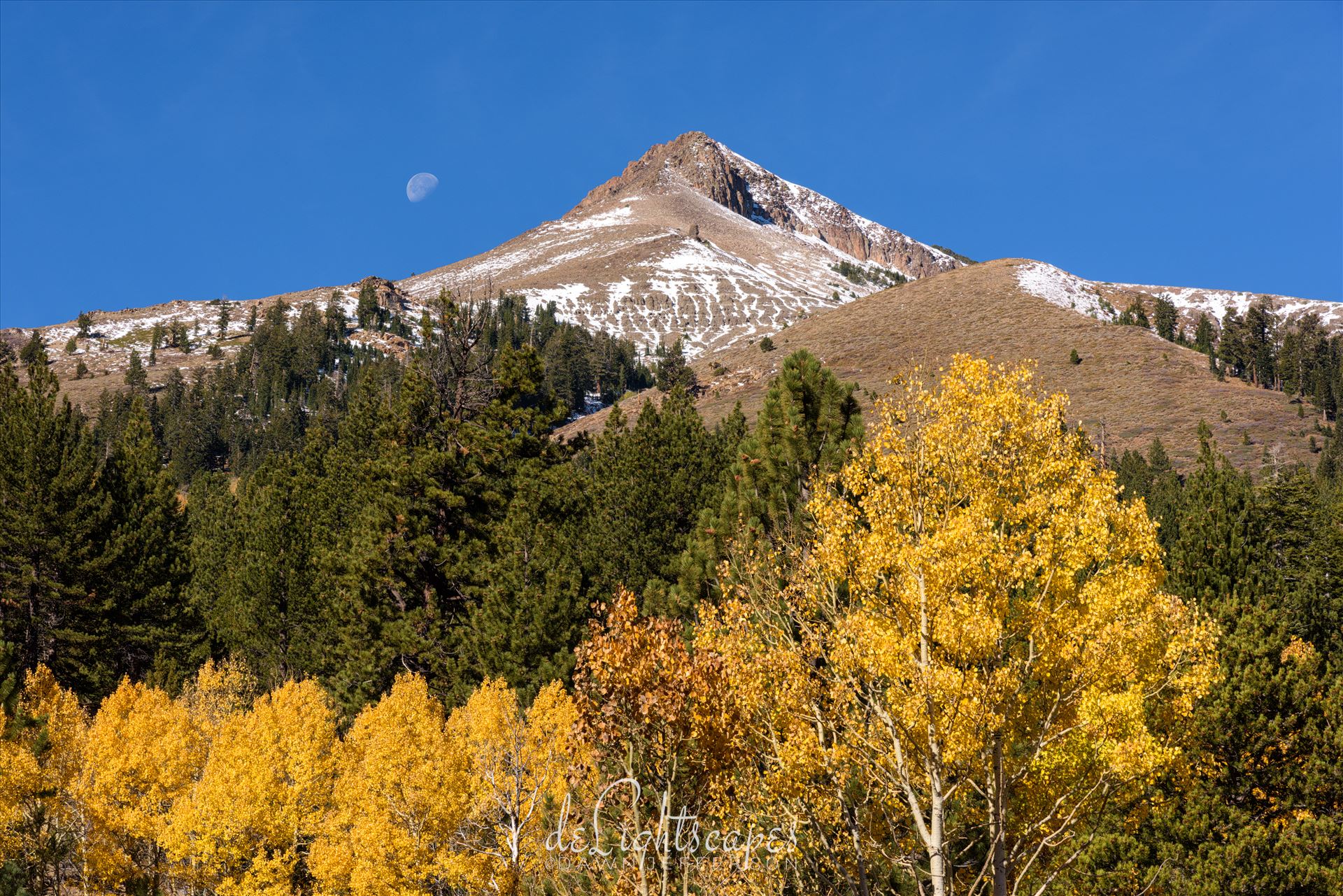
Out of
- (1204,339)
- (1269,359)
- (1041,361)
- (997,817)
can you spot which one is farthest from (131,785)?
(1204,339)

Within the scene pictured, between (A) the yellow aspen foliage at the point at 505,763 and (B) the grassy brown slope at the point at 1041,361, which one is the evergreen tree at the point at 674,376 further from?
(A) the yellow aspen foliage at the point at 505,763

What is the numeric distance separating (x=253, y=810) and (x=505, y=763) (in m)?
7.24

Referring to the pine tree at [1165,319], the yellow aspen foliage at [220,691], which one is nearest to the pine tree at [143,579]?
the yellow aspen foliage at [220,691]

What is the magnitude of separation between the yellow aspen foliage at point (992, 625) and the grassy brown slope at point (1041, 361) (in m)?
59.5

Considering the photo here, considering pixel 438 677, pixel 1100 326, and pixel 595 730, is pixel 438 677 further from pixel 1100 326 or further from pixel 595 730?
pixel 1100 326

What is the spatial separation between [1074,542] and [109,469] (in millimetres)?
44645

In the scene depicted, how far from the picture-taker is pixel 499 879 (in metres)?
21.1

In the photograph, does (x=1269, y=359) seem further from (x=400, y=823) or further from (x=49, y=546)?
(x=49, y=546)

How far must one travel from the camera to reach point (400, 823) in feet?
78.5

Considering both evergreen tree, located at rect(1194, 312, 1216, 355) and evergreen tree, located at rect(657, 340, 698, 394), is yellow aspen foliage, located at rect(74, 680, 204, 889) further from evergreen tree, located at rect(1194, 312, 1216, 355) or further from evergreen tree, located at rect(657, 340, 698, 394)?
evergreen tree, located at rect(1194, 312, 1216, 355)

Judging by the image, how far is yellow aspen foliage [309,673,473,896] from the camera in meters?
23.0

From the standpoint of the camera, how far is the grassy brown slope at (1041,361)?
9044 cm

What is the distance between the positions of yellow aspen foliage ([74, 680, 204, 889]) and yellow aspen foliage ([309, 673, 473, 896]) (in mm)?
6652

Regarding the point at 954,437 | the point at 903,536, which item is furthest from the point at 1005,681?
the point at 954,437
